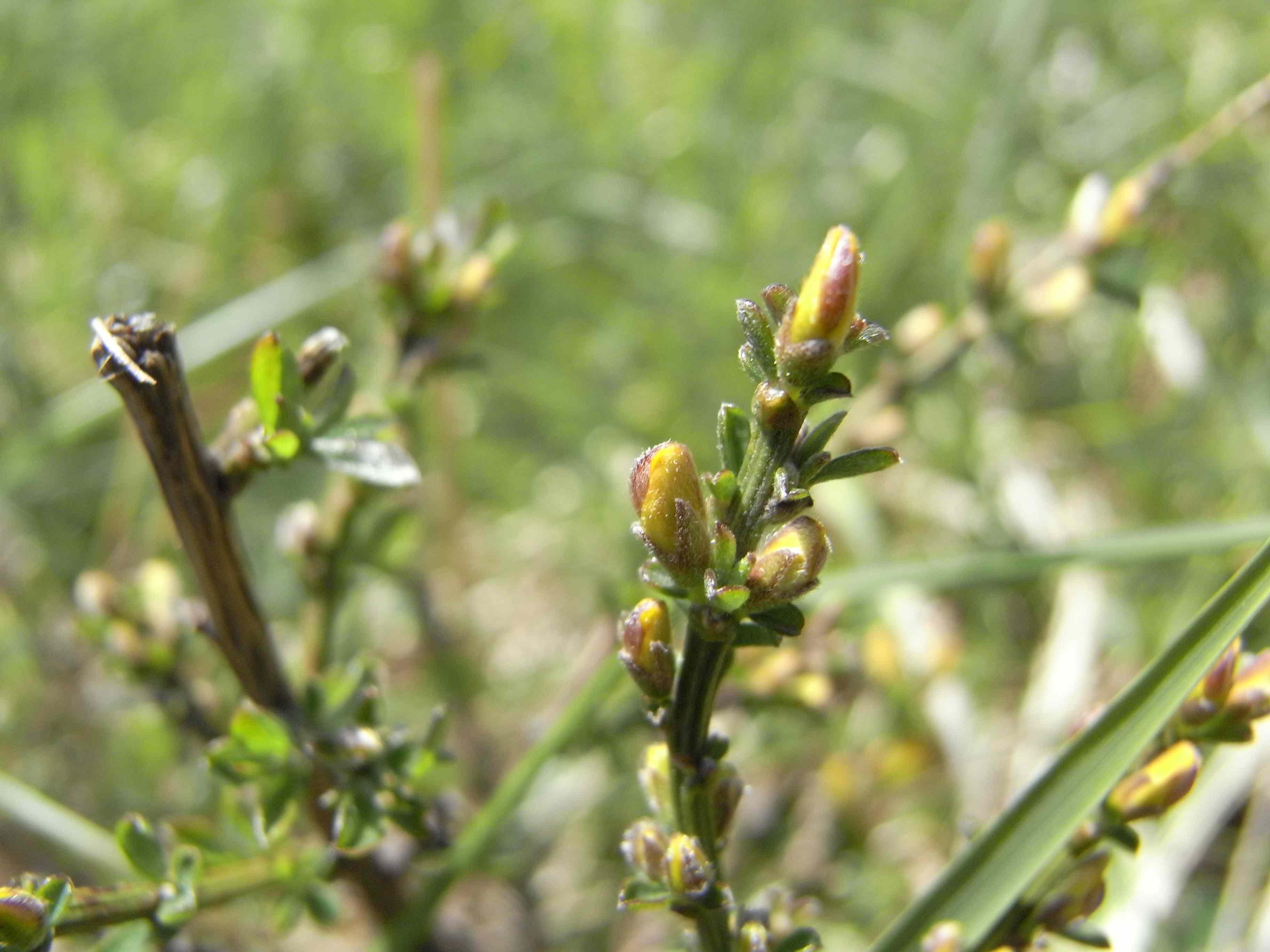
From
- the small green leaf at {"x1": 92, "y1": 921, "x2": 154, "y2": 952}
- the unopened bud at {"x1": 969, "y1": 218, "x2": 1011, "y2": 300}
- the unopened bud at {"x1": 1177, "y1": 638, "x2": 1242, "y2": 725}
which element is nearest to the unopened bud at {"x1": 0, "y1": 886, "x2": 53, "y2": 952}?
the small green leaf at {"x1": 92, "y1": 921, "x2": 154, "y2": 952}

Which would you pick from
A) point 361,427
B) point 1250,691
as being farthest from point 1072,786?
point 361,427

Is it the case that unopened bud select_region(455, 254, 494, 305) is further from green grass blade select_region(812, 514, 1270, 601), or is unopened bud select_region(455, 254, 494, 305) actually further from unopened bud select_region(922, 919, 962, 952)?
unopened bud select_region(922, 919, 962, 952)

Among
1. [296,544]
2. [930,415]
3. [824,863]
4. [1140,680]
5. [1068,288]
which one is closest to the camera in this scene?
[1140,680]

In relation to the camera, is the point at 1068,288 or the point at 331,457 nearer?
the point at 331,457

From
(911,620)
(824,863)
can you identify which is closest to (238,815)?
(824,863)

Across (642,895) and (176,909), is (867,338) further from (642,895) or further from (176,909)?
(176,909)

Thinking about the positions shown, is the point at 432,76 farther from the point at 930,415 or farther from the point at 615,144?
the point at 930,415
